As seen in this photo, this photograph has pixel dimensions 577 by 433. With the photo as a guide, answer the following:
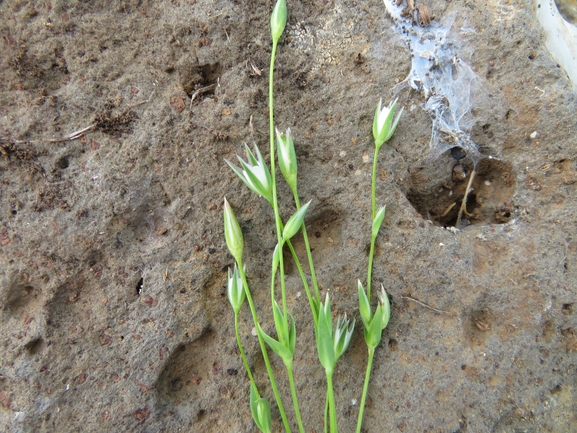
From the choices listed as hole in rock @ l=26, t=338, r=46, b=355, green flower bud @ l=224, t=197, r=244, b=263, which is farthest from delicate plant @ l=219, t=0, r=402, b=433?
hole in rock @ l=26, t=338, r=46, b=355

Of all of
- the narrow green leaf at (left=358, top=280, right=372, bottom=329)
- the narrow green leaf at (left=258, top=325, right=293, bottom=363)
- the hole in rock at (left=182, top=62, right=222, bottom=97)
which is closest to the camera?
the narrow green leaf at (left=258, top=325, right=293, bottom=363)

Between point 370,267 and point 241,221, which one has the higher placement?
point 241,221

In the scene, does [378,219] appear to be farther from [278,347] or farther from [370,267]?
[278,347]

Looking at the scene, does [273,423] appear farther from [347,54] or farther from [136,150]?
[347,54]

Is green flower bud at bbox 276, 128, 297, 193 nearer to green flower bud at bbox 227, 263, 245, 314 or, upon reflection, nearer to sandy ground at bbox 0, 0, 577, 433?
sandy ground at bbox 0, 0, 577, 433

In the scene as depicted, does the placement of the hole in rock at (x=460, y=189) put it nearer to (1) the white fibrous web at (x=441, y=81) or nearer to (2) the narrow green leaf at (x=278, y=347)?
(1) the white fibrous web at (x=441, y=81)

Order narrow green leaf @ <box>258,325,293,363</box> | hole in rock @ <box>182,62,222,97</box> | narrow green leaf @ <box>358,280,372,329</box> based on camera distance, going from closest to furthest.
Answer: narrow green leaf @ <box>258,325,293,363</box> < narrow green leaf @ <box>358,280,372,329</box> < hole in rock @ <box>182,62,222,97</box>

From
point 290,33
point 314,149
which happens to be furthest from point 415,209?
point 290,33

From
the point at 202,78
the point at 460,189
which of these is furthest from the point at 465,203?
the point at 202,78
